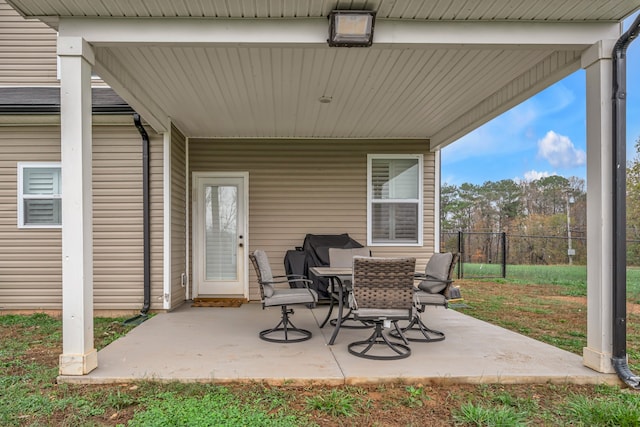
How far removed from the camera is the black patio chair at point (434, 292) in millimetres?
4109

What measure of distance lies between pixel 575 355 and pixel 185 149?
224 inches

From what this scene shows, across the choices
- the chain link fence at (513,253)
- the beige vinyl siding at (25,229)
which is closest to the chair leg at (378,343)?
the beige vinyl siding at (25,229)

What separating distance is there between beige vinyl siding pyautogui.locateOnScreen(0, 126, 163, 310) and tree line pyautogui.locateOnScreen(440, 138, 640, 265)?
9713 millimetres

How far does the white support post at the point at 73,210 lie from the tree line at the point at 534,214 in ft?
34.6

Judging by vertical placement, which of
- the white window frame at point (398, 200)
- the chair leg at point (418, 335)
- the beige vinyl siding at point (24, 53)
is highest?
the beige vinyl siding at point (24, 53)

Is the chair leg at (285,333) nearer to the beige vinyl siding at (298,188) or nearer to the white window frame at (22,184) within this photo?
the beige vinyl siding at (298,188)

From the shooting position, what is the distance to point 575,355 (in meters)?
3.62

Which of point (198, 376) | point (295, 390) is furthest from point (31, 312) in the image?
point (295, 390)

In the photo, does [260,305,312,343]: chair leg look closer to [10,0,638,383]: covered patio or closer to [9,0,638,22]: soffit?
[10,0,638,383]: covered patio

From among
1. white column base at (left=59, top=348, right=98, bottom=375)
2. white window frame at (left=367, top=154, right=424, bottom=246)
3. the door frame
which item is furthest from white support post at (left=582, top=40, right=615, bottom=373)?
the door frame

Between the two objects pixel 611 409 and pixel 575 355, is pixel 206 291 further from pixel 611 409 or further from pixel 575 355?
pixel 611 409

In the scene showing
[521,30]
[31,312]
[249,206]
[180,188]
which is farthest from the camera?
[249,206]

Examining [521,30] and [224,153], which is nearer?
[521,30]

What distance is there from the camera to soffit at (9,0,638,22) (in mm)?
2871
